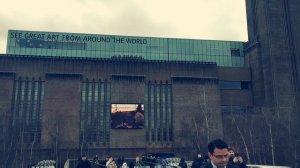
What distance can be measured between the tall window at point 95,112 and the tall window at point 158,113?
6.42 metres

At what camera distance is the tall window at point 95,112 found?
165 feet

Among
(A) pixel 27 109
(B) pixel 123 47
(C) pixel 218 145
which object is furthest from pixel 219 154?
(B) pixel 123 47

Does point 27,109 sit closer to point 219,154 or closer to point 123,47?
point 123,47

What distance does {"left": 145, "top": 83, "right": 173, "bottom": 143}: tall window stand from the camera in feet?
171

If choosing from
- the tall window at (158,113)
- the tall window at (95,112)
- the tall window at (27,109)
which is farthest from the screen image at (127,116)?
the tall window at (27,109)

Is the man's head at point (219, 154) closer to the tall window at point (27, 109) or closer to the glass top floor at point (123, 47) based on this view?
the tall window at point (27, 109)

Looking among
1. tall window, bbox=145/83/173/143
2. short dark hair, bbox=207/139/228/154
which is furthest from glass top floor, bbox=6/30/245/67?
short dark hair, bbox=207/139/228/154

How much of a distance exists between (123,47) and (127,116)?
50.5ft

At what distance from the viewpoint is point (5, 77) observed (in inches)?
1965

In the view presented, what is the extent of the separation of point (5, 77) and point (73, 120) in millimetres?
12093

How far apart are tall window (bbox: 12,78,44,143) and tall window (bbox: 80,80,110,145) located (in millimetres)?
6366

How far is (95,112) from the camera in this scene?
51219 millimetres

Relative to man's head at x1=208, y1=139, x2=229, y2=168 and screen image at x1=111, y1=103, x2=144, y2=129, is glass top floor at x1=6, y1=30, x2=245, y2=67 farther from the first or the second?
man's head at x1=208, y1=139, x2=229, y2=168

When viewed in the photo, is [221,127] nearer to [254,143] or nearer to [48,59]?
[254,143]
